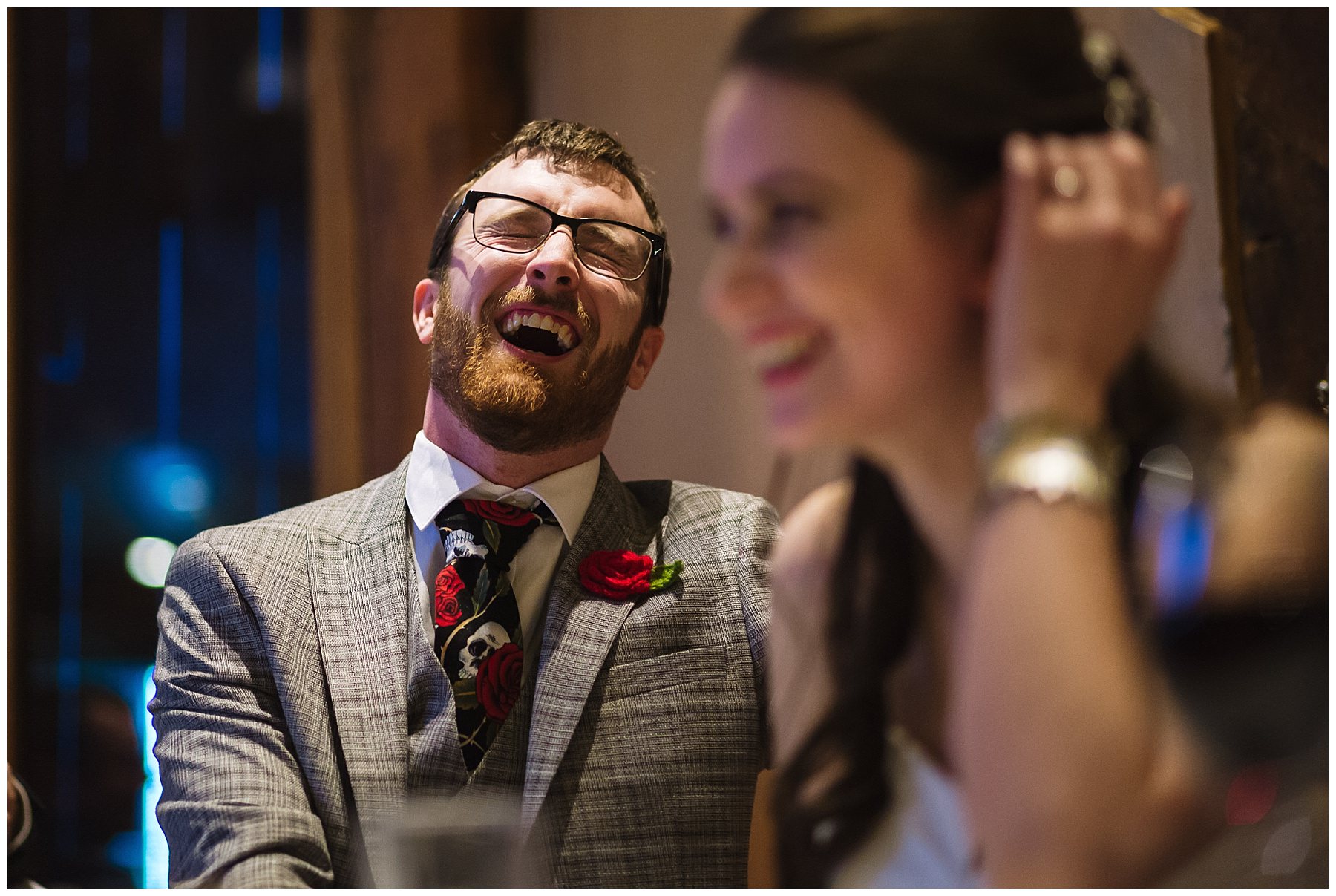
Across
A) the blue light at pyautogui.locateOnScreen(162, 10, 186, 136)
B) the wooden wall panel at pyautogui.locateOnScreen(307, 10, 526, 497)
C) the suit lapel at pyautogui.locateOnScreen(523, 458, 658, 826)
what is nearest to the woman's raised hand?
the suit lapel at pyautogui.locateOnScreen(523, 458, 658, 826)

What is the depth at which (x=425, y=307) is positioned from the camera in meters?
1.26

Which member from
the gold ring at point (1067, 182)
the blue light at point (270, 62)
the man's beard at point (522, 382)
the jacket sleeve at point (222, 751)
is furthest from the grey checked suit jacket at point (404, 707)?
the blue light at point (270, 62)

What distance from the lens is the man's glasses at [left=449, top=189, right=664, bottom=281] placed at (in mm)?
1148

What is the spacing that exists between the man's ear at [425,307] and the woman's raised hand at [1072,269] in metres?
0.66

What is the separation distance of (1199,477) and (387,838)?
77 centimetres

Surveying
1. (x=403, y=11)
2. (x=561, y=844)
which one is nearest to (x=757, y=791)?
(x=561, y=844)

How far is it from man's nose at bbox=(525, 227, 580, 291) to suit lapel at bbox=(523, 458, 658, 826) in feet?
0.78

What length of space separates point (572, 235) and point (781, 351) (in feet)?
1.15

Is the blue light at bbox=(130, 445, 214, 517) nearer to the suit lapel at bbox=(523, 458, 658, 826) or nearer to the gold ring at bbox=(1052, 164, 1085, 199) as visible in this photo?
the suit lapel at bbox=(523, 458, 658, 826)

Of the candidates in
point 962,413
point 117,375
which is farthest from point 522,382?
point 117,375

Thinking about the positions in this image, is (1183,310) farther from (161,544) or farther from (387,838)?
(161,544)

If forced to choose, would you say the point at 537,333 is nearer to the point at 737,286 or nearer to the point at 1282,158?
the point at 737,286

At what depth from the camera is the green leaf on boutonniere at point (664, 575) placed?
1.15 meters

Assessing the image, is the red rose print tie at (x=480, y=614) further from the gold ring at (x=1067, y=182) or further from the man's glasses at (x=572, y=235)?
the gold ring at (x=1067, y=182)
